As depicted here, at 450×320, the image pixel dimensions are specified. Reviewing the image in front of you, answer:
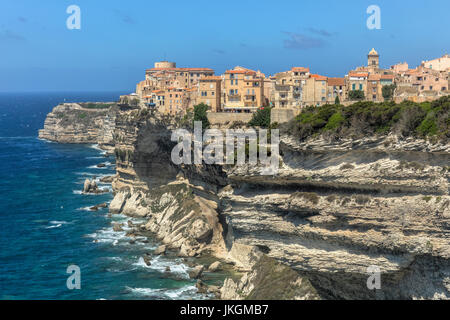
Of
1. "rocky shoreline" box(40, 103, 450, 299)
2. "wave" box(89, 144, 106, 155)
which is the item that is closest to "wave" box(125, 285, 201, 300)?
"rocky shoreline" box(40, 103, 450, 299)

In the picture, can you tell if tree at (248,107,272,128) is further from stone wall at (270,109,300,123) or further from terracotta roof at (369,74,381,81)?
terracotta roof at (369,74,381,81)

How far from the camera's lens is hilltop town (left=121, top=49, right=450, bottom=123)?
182ft

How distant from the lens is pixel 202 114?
56.6 metres

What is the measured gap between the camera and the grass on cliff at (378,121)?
115 feet

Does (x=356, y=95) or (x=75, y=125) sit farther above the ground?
(x=356, y=95)

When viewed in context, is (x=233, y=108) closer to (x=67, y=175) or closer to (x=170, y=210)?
(x=170, y=210)

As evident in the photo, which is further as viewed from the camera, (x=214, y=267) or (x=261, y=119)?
(x=261, y=119)

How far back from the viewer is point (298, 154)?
3922 centimetres

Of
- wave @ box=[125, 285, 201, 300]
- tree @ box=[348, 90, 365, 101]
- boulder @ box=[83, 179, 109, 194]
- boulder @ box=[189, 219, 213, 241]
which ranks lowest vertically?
wave @ box=[125, 285, 201, 300]

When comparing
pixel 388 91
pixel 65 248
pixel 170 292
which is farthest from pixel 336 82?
pixel 65 248

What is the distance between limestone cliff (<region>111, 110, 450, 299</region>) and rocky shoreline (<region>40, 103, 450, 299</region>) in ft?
0.19

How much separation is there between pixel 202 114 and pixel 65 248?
17540 millimetres

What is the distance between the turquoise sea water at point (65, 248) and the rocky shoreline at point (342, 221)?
4.61m

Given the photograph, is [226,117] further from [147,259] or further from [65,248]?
[65,248]
